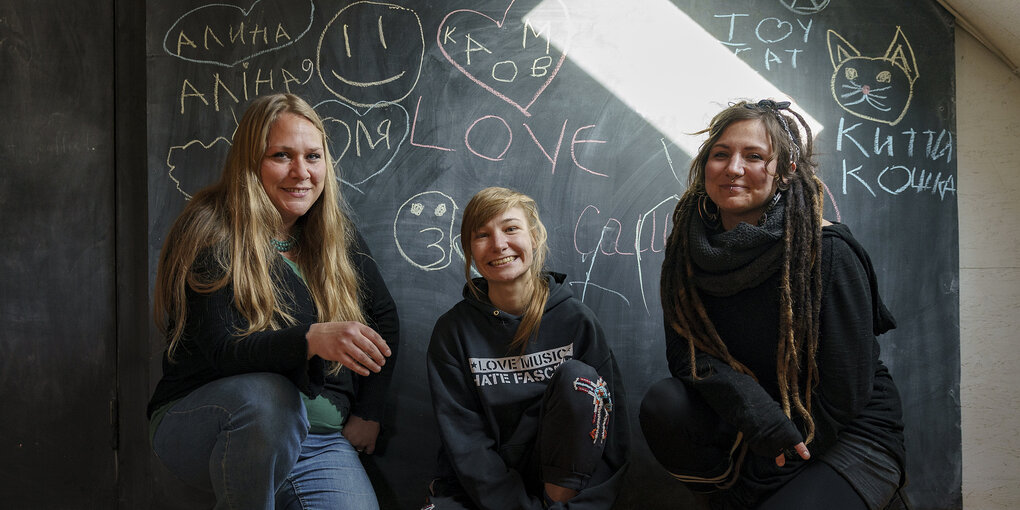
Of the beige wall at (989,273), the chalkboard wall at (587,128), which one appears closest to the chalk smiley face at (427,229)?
the chalkboard wall at (587,128)

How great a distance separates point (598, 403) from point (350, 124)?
3.87 ft

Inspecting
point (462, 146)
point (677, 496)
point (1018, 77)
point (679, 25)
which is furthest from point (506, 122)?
point (1018, 77)

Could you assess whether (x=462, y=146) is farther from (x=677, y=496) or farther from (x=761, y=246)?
(x=677, y=496)

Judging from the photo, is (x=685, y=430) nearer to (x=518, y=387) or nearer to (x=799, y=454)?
(x=799, y=454)

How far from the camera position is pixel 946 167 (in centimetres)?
192

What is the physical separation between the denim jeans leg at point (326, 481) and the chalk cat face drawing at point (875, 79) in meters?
1.79

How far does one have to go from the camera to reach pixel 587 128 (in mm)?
1964

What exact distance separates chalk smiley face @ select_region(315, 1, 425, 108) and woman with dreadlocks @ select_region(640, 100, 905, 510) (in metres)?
0.98

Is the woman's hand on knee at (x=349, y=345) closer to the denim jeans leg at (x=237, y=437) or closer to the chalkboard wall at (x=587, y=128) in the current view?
the denim jeans leg at (x=237, y=437)

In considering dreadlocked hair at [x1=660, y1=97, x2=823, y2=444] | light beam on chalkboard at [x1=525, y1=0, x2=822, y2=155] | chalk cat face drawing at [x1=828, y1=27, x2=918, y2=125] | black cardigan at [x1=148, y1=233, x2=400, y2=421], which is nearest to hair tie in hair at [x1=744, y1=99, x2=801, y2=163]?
dreadlocked hair at [x1=660, y1=97, x2=823, y2=444]

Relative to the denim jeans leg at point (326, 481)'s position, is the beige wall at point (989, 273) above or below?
above

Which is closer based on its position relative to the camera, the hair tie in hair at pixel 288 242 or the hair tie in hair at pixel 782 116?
the hair tie in hair at pixel 782 116

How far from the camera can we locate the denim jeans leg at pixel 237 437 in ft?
4.24

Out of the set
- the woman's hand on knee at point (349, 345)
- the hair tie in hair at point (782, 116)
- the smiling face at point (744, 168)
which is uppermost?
the hair tie in hair at point (782, 116)
